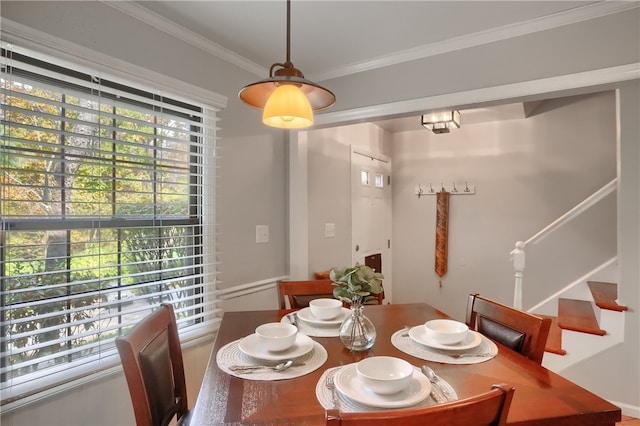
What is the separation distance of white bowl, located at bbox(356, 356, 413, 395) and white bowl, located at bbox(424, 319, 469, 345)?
0.31 m

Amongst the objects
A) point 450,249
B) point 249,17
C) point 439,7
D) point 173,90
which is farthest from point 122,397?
point 450,249

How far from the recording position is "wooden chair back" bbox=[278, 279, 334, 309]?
1938mm

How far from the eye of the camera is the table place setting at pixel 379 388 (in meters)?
0.86

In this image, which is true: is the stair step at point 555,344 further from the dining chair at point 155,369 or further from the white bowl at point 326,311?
the dining chair at point 155,369

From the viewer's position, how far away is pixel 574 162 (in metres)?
3.34

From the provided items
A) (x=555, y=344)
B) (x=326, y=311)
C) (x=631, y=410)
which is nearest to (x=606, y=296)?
(x=555, y=344)

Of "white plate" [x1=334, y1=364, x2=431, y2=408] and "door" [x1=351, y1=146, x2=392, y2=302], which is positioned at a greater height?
"door" [x1=351, y1=146, x2=392, y2=302]

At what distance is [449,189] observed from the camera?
4.04 meters

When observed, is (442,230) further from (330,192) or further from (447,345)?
(447,345)

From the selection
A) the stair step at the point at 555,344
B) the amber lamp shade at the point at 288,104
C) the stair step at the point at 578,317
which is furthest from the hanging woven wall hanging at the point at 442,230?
the amber lamp shade at the point at 288,104

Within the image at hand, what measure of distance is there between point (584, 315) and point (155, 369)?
2810mm

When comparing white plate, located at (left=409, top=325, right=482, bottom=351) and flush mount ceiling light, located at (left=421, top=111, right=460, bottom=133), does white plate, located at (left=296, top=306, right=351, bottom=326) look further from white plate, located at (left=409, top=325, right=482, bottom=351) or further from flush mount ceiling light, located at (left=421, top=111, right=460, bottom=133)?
flush mount ceiling light, located at (left=421, top=111, right=460, bottom=133)

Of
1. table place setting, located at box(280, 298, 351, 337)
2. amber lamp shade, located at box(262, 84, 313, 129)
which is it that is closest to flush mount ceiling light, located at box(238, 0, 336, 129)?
amber lamp shade, located at box(262, 84, 313, 129)

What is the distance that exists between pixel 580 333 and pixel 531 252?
1.49 meters
